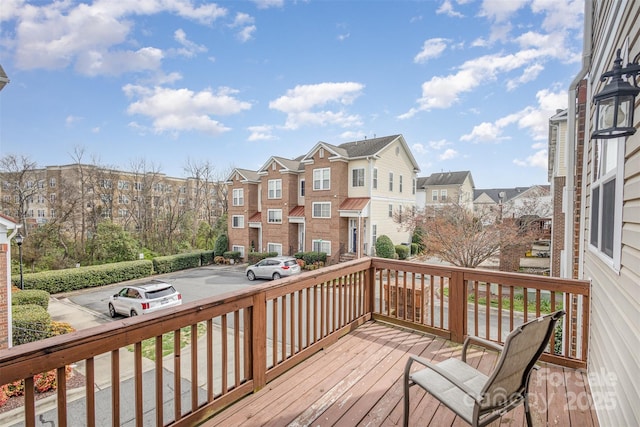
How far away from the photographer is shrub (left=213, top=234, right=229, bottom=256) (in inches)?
853

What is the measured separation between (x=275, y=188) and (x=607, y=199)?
18720 millimetres

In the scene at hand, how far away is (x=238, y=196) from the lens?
22.1 meters

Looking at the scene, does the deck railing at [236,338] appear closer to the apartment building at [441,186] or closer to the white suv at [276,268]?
the white suv at [276,268]

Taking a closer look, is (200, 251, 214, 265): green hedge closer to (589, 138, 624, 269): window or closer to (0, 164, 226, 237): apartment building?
(0, 164, 226, 237): apartment building

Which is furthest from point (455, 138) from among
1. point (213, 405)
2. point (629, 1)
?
point (213, 405)

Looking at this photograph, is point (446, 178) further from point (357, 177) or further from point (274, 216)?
point (274, 216)

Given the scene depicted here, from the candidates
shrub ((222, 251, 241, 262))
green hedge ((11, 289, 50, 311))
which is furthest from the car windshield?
shrub ((222, 251, 241, 262))

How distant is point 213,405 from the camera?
7.28 ft

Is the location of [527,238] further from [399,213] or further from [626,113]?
[626,113]

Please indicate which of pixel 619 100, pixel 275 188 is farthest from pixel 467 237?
pixel 275 188

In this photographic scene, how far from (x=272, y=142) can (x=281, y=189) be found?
4.04 metres

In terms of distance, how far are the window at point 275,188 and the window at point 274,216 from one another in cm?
96

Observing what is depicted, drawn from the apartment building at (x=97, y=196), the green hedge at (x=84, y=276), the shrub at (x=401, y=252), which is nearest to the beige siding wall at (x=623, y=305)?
the shrub at (x=401, y=252)

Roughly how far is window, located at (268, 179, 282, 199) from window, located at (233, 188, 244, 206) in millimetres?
2777
